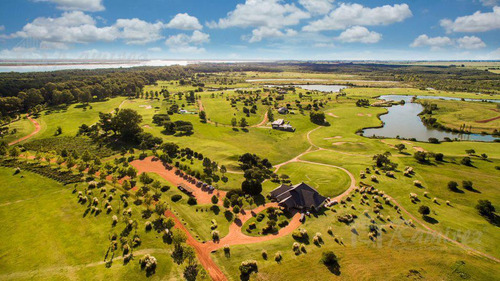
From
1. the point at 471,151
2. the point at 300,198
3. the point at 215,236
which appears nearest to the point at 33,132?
the point at 215,236

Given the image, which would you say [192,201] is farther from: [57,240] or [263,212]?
[57,240]

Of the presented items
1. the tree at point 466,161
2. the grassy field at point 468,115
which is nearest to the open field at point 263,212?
the tree at point 466,161

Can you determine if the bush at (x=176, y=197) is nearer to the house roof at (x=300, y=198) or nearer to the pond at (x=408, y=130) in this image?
the house roof at (x=300, y=198)

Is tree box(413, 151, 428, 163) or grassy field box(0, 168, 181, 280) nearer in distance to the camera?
grassy field box(0, 168, 181, 280)

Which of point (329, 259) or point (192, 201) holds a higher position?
point (192, 201)

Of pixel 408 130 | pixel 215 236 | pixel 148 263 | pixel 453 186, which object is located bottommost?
pixel 215 236

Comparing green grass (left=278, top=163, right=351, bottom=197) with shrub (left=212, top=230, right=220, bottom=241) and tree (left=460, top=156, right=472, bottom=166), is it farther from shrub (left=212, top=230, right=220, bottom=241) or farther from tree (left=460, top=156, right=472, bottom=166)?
tree (left=460, top=156, right=472, bottom=166)

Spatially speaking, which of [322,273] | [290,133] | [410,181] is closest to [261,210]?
[322,273]

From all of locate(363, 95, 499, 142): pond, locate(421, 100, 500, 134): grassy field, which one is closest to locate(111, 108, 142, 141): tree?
locate(363, 95, 499, 142): pond
